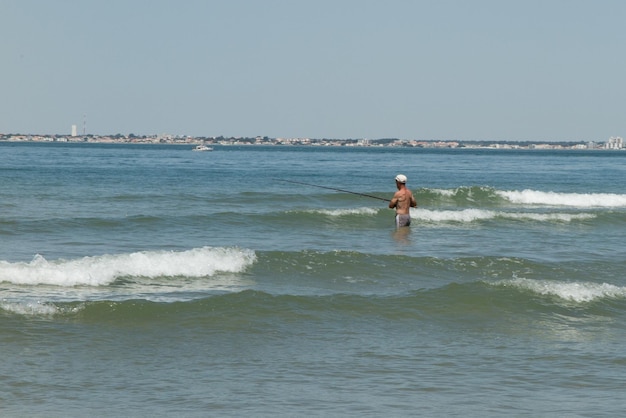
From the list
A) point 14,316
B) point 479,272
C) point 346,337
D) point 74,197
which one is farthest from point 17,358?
point 74,197

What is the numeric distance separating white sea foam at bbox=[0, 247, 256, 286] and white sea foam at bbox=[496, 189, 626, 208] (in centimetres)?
2222

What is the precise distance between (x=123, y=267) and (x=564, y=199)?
84.6 feet

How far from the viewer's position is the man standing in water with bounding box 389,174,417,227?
19.8 meters

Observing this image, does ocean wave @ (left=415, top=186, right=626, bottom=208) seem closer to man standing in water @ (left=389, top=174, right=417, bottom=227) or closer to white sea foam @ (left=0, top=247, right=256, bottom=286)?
man standing in water @ (left=389, top=174, right=417, bottom=227)

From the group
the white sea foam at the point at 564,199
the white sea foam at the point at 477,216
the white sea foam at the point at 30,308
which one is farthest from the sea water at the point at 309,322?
the white sea foam at the point at 564,199

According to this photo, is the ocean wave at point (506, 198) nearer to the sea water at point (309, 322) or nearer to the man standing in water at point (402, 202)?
the sea water at point (309, 322)

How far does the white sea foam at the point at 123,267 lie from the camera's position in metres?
13.9

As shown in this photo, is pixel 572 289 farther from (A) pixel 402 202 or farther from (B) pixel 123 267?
(A) pixel 402 202

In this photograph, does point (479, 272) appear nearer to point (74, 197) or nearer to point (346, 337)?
point (346, 337)

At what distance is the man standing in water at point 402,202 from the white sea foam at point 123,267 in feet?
15.4

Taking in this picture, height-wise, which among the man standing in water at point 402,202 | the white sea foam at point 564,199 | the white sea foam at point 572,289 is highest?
the man standing in water at point 402,202

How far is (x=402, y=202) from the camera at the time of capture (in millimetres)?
20516

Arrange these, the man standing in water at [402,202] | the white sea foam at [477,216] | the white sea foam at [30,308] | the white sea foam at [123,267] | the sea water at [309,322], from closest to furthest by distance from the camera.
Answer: the sea water at [309,322], the white sea foam at [30,308], the white sea foam at [123,267], the man standing in water at [402,202], the white sea foam at [477,216]

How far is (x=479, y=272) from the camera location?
15.7 metres
